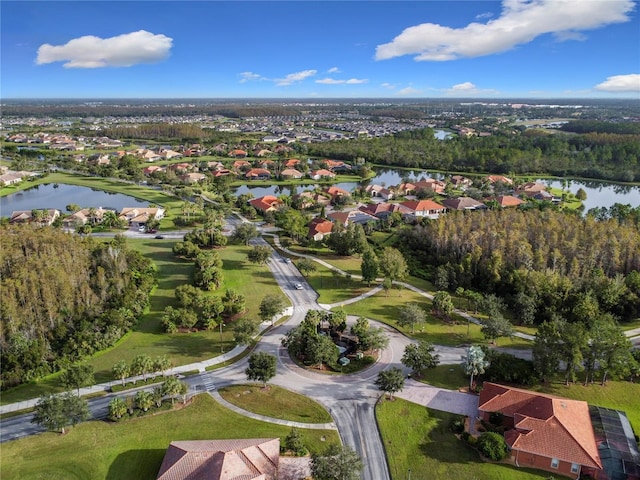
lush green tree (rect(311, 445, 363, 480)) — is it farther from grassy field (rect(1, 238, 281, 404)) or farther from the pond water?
the pond water

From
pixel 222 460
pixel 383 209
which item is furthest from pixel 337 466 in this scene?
pixel 383 209

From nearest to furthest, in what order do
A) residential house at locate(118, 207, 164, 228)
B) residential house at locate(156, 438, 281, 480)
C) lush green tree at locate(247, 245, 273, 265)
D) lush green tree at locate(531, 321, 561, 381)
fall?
residential house at locate(156, 438, 281, 480), lush green tree at locate(531, 321, 561, 381), lush green tree at locate(247, 245, 273, 265), residential house at locate(118, 207, 164, 228)

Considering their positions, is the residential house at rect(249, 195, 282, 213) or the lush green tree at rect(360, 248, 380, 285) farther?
the residential house at rect(249, 195, 282, 213)

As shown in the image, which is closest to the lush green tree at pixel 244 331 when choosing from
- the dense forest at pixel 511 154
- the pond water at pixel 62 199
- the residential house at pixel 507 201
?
the pond water at pixel 62 199

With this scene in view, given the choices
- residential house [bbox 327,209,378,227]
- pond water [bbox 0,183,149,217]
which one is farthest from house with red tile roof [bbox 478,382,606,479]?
pond water [bbox 0,183,149,217]

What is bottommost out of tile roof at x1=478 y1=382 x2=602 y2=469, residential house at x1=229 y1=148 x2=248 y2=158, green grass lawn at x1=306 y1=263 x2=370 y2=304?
tile roof at x1=478 y1=382 x2=602 y2=469

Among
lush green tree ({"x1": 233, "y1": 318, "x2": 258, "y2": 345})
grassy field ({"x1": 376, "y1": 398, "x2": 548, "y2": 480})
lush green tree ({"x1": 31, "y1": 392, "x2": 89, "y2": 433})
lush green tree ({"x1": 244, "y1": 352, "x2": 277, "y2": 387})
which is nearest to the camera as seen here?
grassy field ({"x1": 376, "y1": 398, "x2": 548, "y2": 480})

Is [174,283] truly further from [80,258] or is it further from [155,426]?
[155,426]
